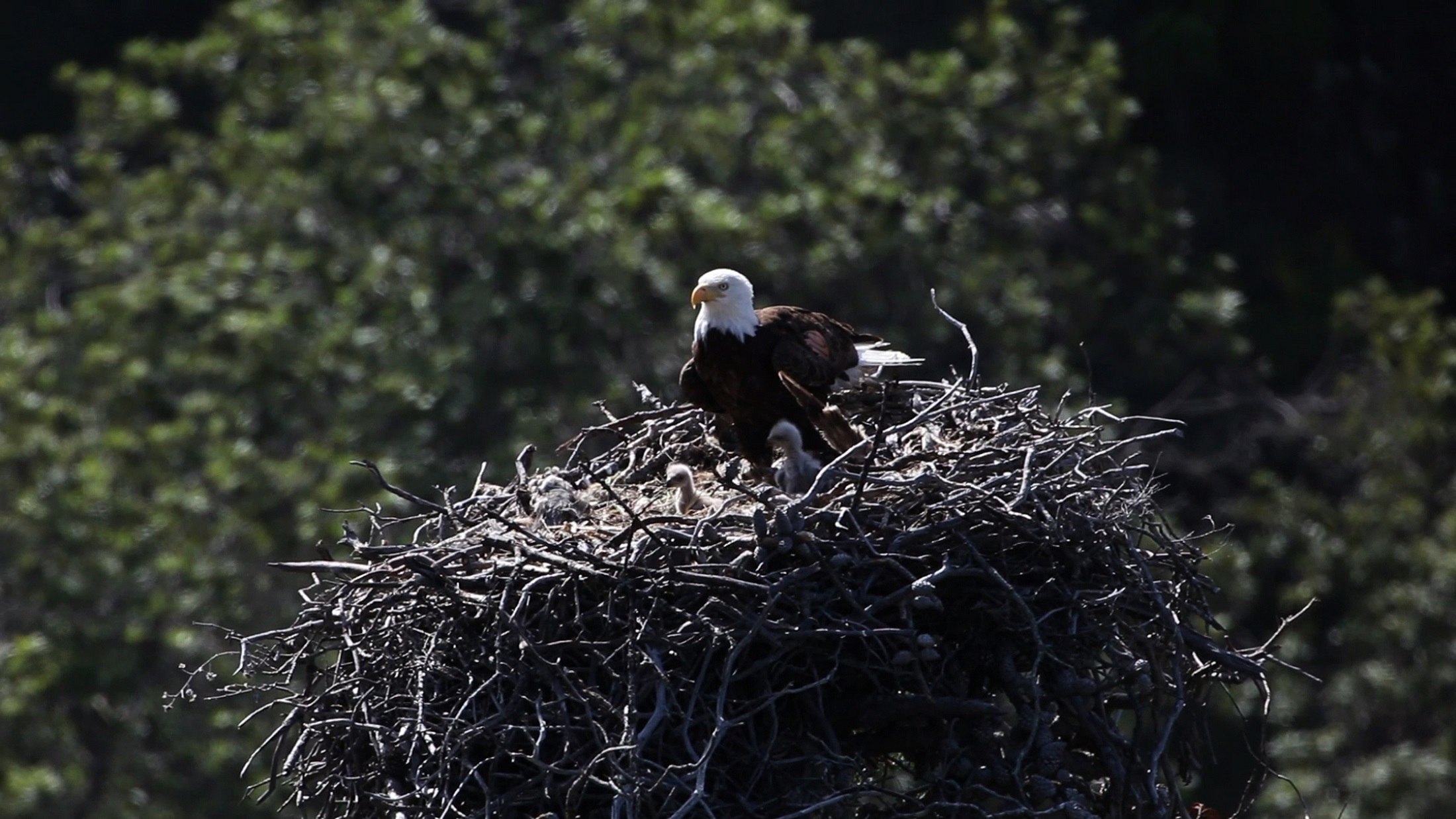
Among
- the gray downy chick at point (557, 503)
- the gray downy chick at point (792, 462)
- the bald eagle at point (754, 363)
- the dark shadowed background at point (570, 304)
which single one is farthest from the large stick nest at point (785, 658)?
the dark shadowed background at point (570, 304)

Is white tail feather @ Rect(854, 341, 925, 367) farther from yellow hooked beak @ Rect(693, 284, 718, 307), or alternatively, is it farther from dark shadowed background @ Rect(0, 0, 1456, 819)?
dark shadowed background @ Rect(0, 0, 1456, 819)

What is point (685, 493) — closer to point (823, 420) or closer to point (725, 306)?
point (823, 420)

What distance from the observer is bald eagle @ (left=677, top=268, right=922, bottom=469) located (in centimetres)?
567

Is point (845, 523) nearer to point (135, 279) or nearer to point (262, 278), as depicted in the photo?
point (262, 278)

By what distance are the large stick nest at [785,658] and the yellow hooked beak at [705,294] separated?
0.84 metres

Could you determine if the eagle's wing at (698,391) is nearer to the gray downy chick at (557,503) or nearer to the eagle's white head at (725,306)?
the eagle's white head at (725,306)

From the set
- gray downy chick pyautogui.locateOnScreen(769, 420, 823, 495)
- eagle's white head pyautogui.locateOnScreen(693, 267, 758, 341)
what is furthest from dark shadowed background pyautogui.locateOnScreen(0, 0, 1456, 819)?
gray downy chick pyautogui.locateOnScreen(769, 420, 823, 495)

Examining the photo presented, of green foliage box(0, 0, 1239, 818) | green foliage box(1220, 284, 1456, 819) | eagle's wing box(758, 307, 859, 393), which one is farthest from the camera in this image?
green foliage box(1220, 284, 1456, 819)

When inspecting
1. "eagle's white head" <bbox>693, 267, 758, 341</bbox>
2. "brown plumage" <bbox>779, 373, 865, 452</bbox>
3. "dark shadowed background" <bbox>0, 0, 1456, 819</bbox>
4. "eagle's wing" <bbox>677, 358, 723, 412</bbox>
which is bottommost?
"dark shadowed background" <bbox>0, 0, 1456, 819</bbox>

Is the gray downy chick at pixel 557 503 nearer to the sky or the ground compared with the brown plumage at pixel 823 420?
nearer to the ground

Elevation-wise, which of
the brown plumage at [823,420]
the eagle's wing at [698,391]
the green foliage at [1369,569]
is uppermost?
the brown plumage at [823,420]

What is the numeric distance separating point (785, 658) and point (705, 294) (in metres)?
1.46

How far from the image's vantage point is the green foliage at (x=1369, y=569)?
37.3 ft

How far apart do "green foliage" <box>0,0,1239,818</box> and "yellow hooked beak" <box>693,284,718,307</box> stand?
4.13 m
